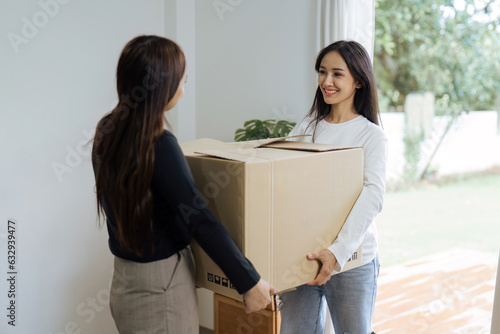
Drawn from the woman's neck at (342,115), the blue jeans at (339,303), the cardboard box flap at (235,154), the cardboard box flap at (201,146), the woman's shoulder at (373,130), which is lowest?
the blue jeans at (339,303)

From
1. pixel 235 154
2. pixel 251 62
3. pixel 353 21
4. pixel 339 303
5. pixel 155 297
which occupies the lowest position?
pixel 339 303

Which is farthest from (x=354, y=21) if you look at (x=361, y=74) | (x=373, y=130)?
(x=373, y=130)

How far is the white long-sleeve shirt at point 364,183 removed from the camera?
4.49 ft

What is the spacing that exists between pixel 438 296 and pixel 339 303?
2.29 meters

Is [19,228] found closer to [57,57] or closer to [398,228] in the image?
[57,57]

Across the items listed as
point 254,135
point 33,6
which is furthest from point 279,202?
point 33,6

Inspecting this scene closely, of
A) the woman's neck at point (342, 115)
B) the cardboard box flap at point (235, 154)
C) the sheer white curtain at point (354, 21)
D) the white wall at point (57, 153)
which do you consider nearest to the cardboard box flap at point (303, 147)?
the cardboard box flap at point (235, 154)

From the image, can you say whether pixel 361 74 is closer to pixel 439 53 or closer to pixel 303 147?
pixel 303 147

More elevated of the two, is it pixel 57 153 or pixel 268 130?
pixel 268 130

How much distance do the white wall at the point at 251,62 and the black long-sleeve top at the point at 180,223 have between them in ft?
4.70

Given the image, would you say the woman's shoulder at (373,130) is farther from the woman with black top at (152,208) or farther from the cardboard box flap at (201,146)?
the woman with black top at (152,208)

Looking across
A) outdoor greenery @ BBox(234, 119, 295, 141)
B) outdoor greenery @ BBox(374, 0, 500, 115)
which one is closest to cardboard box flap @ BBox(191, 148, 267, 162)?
outdoor greenery @ BBox(234, 119, 295, 141)

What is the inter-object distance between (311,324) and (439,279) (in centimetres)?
263

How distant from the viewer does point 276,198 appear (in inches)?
47.5
